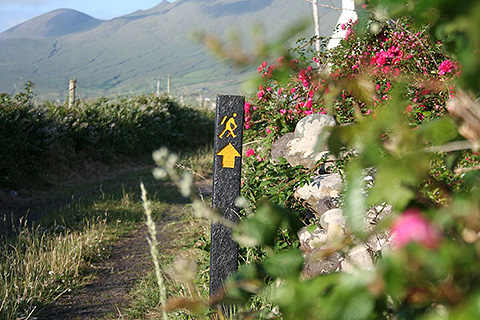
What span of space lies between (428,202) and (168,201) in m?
6.82

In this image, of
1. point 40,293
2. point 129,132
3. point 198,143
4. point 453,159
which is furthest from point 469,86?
point 198,143

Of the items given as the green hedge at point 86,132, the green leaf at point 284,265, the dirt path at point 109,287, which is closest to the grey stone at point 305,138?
the dirt path at point 109,287

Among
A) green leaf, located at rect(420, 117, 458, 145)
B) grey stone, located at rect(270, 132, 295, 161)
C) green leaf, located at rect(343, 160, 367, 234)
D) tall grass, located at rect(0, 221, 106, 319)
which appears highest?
green leaf, located at rect(420, 117, 458, 145)

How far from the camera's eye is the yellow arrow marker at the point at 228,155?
3.06 meters

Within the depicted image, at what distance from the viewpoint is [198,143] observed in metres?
14.7

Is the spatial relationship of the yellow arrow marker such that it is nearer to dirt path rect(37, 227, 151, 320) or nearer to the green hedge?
dirt path rect(37, 227, 151, 320)

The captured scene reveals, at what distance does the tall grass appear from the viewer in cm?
342

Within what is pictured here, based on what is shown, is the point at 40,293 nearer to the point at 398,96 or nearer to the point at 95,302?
the point at 95,302

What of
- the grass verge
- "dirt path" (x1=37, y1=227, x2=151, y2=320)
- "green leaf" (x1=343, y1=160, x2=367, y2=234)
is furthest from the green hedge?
"green leaf" (x1=343, y1=160, x2=367, y2=234)

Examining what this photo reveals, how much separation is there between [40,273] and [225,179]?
205 centimetres

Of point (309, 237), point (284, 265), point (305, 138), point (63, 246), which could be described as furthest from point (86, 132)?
point (284, 265)

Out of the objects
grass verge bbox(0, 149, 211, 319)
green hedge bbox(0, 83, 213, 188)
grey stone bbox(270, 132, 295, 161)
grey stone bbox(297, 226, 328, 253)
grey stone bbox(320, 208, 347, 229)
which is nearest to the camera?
grey stone bbox(320, 208, 347, 229)

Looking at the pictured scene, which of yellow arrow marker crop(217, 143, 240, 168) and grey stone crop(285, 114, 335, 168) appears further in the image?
grey stone crop(285, 114, 335, 168)

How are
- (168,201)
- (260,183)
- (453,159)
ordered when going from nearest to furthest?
(453,159) < (260,183) < (168,201)
